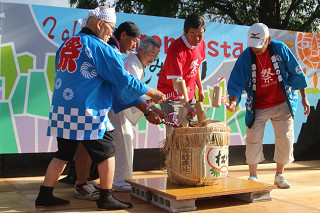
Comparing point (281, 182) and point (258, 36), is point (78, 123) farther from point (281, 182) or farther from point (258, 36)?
point (281, 182)

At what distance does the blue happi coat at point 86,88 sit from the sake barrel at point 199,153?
54 centimetres

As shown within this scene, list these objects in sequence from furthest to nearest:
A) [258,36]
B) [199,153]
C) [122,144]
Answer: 1. [258,36]
2. [122,144]
3. [199,153]

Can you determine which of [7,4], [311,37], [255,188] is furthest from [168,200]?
[311,37]

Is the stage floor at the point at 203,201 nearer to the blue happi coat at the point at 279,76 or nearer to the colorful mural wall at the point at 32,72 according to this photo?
the colorful mural wall at the point at 32,72

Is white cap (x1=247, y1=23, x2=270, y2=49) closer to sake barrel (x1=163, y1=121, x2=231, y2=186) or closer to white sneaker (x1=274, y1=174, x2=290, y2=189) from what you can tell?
sake barrel (x1=163, y1=121, x2=231, y2=186)

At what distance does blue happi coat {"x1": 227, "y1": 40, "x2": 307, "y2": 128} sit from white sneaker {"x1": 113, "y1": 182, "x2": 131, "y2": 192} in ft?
4.66

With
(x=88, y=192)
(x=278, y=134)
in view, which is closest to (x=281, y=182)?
(x=278, y=134)

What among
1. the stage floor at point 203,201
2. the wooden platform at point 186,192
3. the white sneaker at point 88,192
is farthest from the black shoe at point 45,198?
the wooden platform at point 186,192

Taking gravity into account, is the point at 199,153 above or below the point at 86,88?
below

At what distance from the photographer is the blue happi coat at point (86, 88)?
2.72m

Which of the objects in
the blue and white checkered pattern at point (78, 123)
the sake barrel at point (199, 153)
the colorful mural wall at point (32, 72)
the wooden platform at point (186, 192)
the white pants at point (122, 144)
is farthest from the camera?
the colorful mural wall at point (32, 72)

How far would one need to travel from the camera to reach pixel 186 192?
2893 millimetres

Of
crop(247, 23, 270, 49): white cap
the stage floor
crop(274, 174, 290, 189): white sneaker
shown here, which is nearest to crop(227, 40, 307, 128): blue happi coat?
crop(247, 23, 270, 49): white cap

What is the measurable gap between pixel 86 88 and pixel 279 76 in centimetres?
213
